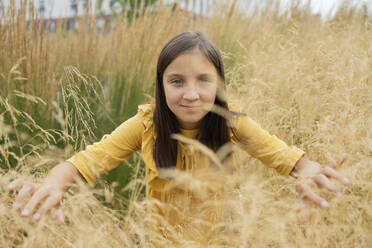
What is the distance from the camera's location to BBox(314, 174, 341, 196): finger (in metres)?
0.88

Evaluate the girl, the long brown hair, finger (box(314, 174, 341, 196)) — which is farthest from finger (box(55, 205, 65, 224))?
finger (box(314, 174, 341, 196))

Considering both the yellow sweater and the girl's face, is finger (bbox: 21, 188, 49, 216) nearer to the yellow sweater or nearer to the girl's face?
the yellow sweater

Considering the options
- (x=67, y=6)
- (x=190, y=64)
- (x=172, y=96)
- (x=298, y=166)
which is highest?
(x=67, y=6)

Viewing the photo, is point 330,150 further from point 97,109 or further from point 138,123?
point 97,109

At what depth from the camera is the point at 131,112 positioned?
184cm

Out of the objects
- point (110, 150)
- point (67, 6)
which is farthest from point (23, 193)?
point (67, 6)

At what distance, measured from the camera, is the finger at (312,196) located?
86 centimetres

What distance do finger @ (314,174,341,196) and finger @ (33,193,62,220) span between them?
0.73 metres

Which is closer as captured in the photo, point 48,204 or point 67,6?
point 48,204

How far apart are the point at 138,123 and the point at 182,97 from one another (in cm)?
25

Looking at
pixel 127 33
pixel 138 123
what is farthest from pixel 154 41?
pixel 138 123

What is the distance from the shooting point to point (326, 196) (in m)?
1.02

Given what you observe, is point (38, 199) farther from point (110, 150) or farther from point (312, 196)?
point (312, 196)

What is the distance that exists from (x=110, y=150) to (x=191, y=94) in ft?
1.22
